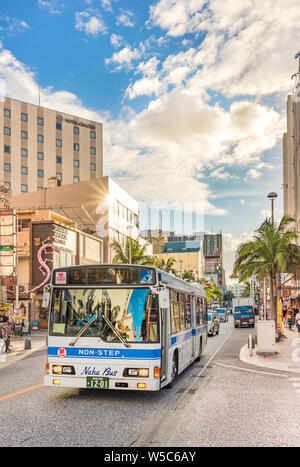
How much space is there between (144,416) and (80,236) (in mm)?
43187

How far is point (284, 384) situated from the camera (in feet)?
41.1

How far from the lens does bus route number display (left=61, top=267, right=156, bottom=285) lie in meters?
9.99

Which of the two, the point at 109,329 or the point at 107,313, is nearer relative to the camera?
the point at 109,329

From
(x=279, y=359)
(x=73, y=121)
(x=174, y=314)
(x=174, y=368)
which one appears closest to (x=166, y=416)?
(x=174, y=368)

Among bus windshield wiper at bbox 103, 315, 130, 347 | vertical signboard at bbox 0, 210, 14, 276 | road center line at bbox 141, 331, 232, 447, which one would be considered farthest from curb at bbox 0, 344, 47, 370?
vertical signboard at bbox 0, 210, 14, 276

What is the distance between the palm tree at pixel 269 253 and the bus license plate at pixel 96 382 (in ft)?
64.7

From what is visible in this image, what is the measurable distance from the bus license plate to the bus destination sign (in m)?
1.90

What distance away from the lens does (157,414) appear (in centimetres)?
877

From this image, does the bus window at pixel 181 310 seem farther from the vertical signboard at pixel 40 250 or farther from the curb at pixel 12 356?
the vertical signboard at pixel 40 250

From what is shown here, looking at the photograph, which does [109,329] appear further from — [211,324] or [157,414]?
[211,324]

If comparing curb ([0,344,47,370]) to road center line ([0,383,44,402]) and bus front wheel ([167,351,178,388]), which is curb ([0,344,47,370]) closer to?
road center line ([0,383,44,402])

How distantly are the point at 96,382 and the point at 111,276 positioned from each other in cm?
213

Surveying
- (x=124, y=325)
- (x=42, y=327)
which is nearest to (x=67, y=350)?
(x=124, y=325)
